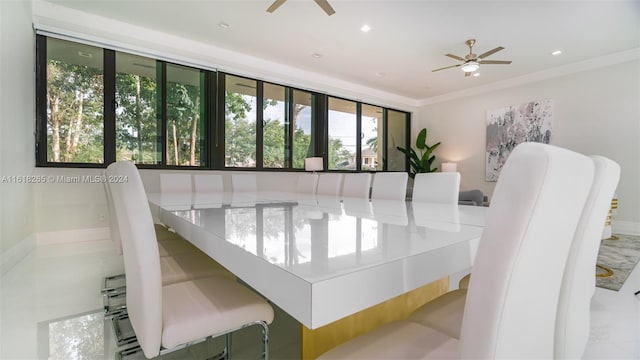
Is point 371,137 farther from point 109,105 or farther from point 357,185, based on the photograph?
point 109,105

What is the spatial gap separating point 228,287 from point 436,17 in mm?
3777

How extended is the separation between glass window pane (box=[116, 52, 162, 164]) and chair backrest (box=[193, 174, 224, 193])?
1300 millimetres

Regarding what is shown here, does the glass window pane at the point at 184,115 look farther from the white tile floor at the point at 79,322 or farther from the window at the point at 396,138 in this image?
the window at the point at 396,138

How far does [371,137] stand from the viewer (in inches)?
267

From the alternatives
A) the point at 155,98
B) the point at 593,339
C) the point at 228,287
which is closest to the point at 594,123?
the point at 593,339

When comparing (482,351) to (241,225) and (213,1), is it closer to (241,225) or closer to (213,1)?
(241,225)

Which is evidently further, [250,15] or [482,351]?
[250,15]

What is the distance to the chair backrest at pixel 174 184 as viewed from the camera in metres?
3.06

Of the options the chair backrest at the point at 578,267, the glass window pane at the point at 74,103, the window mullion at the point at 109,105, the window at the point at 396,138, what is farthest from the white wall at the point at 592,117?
the glass window pane at the point at 74,103

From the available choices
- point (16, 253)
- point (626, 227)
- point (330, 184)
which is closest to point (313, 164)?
point (330, 184)

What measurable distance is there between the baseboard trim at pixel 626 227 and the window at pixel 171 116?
176 inches

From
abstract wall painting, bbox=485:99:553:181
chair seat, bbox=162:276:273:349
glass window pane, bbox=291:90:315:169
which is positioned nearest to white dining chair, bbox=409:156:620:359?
chair seat, bbox=162:276:273:349

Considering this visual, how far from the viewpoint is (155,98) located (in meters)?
4.22

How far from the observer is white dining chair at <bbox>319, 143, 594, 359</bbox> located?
427 millimetres
